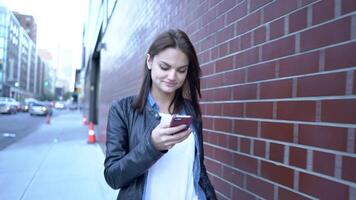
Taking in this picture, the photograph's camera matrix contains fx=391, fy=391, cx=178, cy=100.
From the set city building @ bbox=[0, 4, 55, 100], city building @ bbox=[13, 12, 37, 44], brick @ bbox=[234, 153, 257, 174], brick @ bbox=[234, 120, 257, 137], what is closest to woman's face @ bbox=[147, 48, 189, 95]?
brick @ bbox=[234, 120, 257, 137]

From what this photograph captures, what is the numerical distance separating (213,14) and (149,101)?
1.46 meters

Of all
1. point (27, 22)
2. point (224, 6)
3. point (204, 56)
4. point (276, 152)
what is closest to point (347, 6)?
point (276, 152)

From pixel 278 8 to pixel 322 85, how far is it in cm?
62

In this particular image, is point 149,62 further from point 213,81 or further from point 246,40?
point 213,81

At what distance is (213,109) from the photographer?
10.3 feet

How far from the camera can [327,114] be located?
1621mm

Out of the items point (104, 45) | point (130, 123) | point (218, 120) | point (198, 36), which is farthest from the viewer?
point (104, 45)

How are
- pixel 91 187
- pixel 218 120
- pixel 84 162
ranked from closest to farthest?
pixel 218 120 < pixel 91 187 < pixel 84 162

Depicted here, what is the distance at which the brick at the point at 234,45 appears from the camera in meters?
2.65

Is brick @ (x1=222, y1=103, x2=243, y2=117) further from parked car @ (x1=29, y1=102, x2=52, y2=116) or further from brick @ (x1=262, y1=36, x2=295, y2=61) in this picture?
parked car @ (x1=29, y1=102, x2=52, y2=116)

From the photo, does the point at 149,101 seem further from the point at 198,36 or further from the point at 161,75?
the point at 198,36

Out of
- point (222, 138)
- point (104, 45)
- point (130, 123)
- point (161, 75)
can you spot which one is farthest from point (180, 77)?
point (104, 45)

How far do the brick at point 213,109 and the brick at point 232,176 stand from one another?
1.45 ft

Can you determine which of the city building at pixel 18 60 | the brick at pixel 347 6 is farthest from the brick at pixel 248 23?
the city building at pixel 18 60
